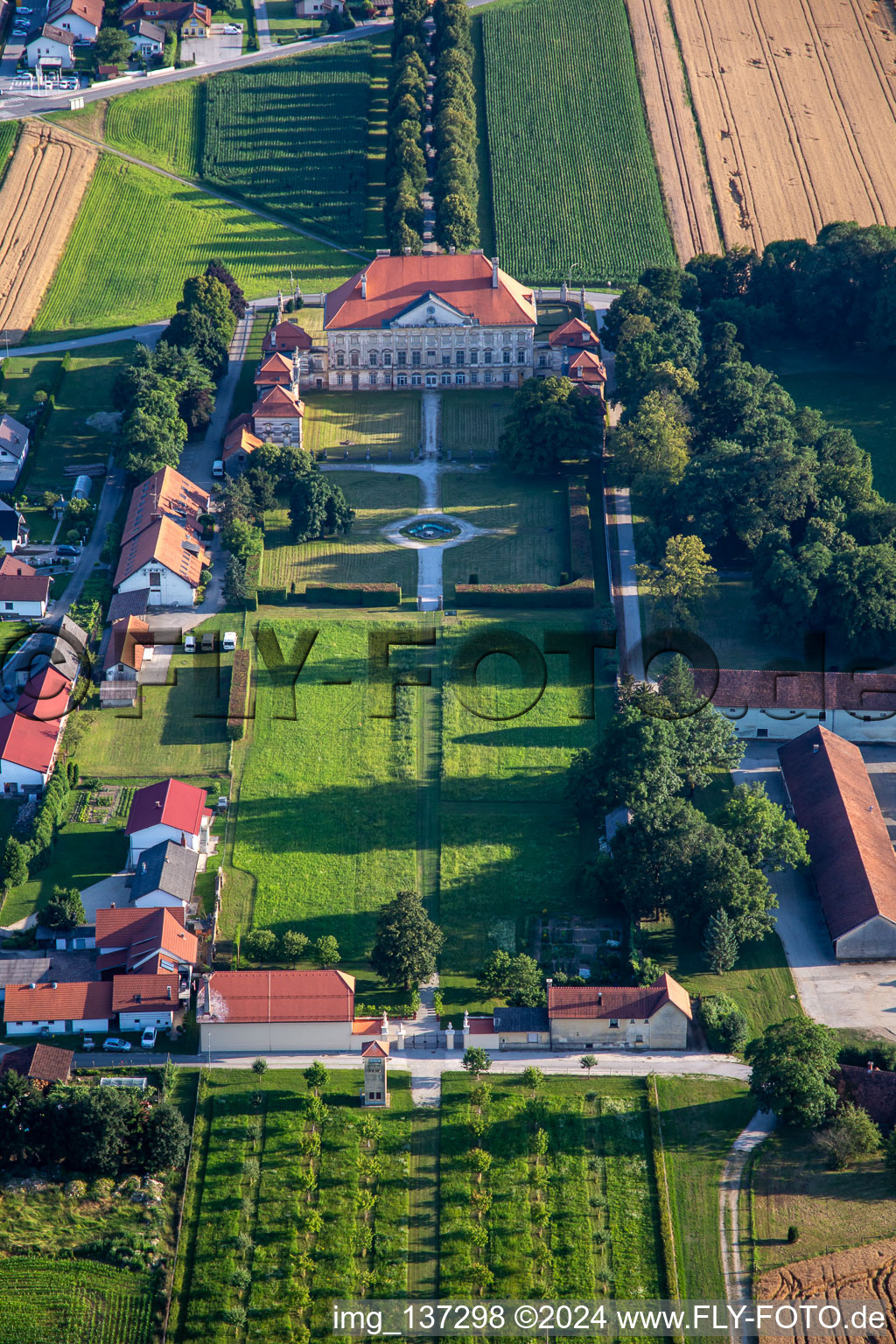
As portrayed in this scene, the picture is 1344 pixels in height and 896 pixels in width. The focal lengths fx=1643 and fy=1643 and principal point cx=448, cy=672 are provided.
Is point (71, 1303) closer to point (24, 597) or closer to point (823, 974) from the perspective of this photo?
point (823, 974)

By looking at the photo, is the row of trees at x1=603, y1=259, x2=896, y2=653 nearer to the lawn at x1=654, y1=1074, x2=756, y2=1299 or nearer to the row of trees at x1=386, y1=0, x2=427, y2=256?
the row of trees at x1=386, y1=0, x2=427, y2=256

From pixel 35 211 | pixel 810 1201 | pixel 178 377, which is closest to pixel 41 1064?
pixel 810 1201

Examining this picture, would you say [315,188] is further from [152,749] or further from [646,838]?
[646,838]

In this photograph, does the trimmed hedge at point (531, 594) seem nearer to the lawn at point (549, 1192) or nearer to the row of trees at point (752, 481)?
the row of trees at point (752, 481)

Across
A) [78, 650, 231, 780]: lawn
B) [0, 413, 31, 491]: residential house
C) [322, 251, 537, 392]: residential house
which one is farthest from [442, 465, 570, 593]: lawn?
[0, 413, 31, 491]: residential house

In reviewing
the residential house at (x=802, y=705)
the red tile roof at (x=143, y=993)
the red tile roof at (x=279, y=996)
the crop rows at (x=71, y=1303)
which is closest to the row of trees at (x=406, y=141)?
the residential house at (x=802, y=705)

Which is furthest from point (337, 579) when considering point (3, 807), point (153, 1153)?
point (153, 1153)
